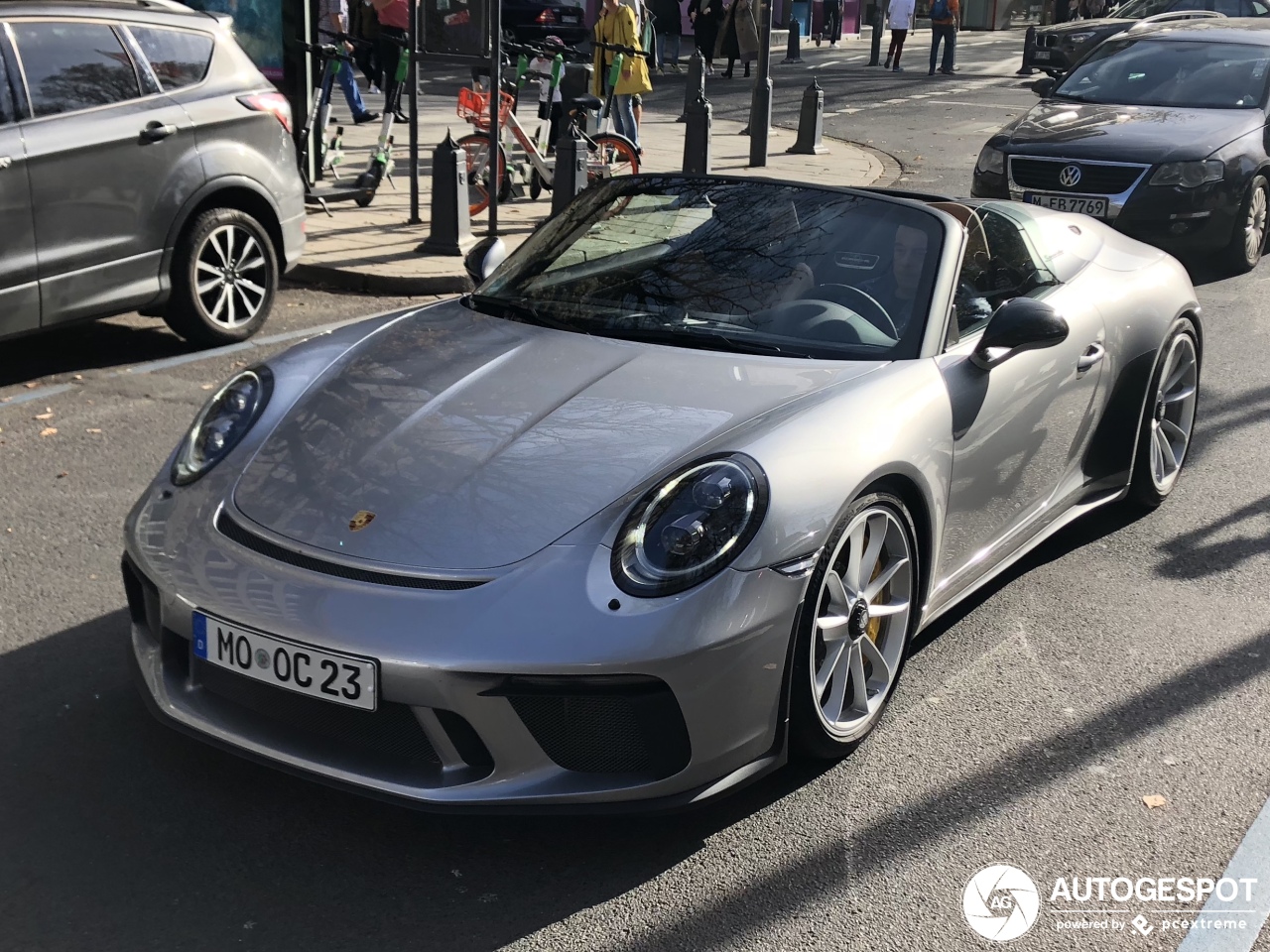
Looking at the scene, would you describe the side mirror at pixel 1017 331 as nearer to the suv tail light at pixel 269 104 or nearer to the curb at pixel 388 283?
the suv tail light at pixel 269 104

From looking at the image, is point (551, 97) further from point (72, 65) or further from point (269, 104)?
point (72, 65)

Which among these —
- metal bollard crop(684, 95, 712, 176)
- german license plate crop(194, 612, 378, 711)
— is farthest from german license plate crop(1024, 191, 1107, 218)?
german license plate crop(194, 612, 378, 711)

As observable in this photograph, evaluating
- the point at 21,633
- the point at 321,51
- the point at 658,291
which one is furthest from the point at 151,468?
the point at 321,51

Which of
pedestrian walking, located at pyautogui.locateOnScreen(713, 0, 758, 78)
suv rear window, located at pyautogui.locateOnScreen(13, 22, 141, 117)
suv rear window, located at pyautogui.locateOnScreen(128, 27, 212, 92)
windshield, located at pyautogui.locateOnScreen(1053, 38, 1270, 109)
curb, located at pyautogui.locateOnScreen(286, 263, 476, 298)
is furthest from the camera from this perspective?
pedestrian walking, located at pyautogui.locateOnScreen(713, 0, 758, 78)

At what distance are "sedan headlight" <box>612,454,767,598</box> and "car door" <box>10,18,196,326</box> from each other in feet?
14.8

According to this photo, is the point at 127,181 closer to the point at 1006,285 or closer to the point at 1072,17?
the point at 1006,285

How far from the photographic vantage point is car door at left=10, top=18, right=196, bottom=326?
670 centimetres

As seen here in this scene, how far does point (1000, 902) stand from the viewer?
312 cm

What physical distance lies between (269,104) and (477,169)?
3.98 metres

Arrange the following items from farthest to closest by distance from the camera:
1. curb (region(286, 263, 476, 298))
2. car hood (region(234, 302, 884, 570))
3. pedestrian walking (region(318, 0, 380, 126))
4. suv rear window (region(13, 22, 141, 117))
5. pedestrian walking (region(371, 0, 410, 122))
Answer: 1. pedestrian walking (region(318, 0, 380, 126))
2. pedestrian walking (region(371, 0, 410, 122))
3. curb (region(286, 263, 476, 298))
4. suv rear window (region(13, 22, 141, 117))
5. car hood (region(234, 302, 884, 570))

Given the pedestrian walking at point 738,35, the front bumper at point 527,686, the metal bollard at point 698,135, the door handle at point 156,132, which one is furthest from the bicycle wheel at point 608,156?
the pedestrian walking at point 738,35

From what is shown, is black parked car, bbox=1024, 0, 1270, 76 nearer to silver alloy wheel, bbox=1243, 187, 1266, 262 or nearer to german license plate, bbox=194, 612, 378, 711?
silver alloy wheel, bbox=1243, 187, 1266, 262

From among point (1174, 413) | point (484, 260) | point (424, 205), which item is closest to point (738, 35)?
point (424, 205)

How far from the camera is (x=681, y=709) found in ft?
9.87
